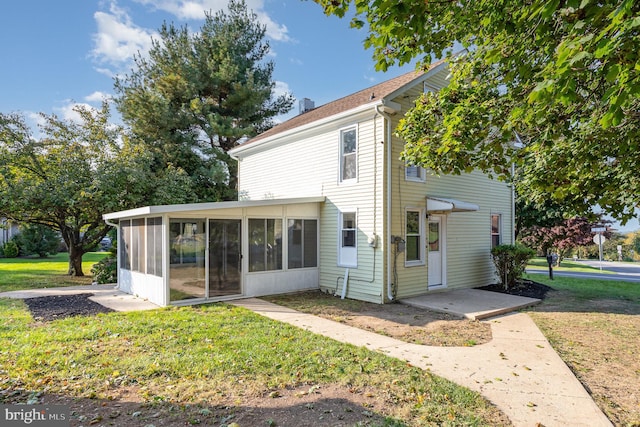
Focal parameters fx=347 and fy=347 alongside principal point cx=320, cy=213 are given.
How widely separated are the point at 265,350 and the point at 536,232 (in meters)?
21.8

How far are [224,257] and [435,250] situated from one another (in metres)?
6.28

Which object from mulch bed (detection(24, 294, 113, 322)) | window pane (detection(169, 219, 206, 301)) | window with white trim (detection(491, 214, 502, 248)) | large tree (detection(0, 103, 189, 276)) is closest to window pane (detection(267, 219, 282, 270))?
window pane (detection(169, 219, 206, 301))

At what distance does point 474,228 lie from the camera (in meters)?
11.8

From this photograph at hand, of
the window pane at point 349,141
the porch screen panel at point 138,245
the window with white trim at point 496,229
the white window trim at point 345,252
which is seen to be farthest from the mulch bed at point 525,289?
the porch screen panel at point 138,245

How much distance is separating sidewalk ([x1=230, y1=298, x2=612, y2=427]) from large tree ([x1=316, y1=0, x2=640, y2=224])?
9.24ft

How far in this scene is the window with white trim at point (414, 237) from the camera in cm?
Answer: 989

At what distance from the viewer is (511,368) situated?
15.8 ft

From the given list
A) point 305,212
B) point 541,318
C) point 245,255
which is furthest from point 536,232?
point 245,255

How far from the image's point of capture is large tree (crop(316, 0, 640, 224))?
290cm

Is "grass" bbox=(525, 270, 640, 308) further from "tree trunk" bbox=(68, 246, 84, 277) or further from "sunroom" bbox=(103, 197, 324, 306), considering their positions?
"tree trunk" bbox=(68, 246, 84, 277)

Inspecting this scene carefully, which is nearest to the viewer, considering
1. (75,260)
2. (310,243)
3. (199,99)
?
(310,243)

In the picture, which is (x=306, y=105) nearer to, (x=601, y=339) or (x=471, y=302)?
(x=471, y=302)

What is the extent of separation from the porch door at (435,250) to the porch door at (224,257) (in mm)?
5595

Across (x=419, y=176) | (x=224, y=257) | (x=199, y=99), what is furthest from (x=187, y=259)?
(x=199, y=99)
